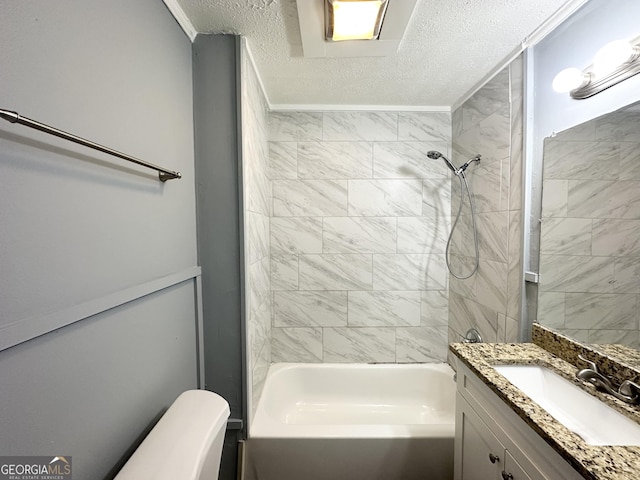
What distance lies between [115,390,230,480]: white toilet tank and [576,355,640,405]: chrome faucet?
1.30 meters

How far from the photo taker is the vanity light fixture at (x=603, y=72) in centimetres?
90

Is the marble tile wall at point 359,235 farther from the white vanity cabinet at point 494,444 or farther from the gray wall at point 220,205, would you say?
the white vanity cabinet at point 494,444

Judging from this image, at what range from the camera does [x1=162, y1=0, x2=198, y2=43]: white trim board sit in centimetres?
109

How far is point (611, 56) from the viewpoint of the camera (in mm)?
942

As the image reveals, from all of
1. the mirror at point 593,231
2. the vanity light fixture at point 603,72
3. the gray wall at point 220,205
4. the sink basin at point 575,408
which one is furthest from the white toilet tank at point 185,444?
the vanity light fixture at point 603,72

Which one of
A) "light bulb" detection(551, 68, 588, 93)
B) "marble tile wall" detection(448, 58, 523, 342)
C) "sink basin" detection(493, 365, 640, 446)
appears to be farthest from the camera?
"marble tile wall" detection(448, 58, 523, 342)

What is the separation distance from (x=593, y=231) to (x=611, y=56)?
636 millimetres

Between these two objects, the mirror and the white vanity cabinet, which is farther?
the mirror

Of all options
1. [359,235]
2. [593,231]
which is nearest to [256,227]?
[359,235]

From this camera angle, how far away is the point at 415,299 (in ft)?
7.12

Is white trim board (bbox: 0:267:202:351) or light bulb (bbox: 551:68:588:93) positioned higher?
light bulb (bbox: 551:68:588:93)

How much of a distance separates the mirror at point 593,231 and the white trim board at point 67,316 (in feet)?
5.54

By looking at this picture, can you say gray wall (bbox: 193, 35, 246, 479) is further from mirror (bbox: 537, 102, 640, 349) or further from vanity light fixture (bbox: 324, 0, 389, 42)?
mirror (bbox: 537, 102, 640, 349)

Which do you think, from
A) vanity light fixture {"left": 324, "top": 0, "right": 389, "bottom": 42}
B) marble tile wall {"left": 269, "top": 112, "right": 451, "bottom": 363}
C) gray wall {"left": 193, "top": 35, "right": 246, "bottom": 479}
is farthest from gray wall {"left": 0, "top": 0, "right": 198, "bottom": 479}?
marble tile wall {"left": 269, "top": 112, "right": 451, "bottom": 363}
